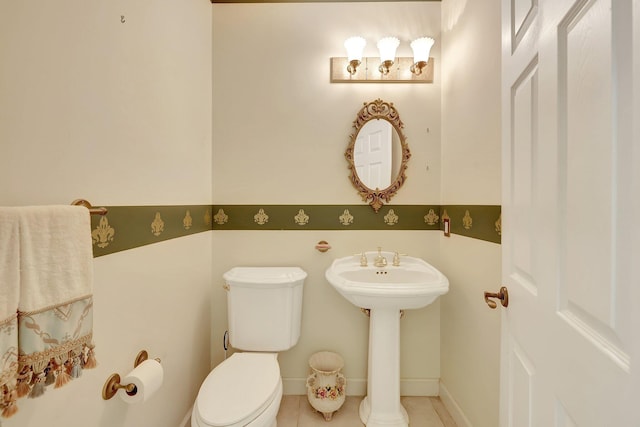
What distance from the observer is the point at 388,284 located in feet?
4.81

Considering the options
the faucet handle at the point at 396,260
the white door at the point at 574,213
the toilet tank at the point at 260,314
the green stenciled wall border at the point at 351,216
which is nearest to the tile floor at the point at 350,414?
the toilet tank at the point at 260,314

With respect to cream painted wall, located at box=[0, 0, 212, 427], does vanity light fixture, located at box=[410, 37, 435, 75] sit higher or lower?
higher

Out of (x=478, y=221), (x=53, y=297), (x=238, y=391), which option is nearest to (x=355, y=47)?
(x=478, y=221)

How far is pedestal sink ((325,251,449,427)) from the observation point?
4.38 ft

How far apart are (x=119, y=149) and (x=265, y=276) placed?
0.95m

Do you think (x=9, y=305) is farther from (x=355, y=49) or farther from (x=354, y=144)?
(x=355, y=49)

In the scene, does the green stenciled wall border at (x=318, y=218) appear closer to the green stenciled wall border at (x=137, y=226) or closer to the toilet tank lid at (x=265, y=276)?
the green stenciled wall border at (x=137, y=226)

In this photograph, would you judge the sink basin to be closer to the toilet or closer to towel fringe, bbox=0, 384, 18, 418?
the toilet

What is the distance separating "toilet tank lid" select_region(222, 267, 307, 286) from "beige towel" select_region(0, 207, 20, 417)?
3.40 feet

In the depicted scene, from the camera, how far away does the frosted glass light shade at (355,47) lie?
5.53ft

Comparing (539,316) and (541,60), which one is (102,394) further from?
(541,60)

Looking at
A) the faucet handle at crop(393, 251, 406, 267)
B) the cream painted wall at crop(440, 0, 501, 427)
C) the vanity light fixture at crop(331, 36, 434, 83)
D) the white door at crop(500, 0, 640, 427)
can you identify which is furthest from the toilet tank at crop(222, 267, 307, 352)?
the vanity light fixture at crop(331, 36, 434, 83)

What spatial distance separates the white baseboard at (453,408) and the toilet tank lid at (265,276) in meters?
1.13

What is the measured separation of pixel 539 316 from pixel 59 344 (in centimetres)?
112
